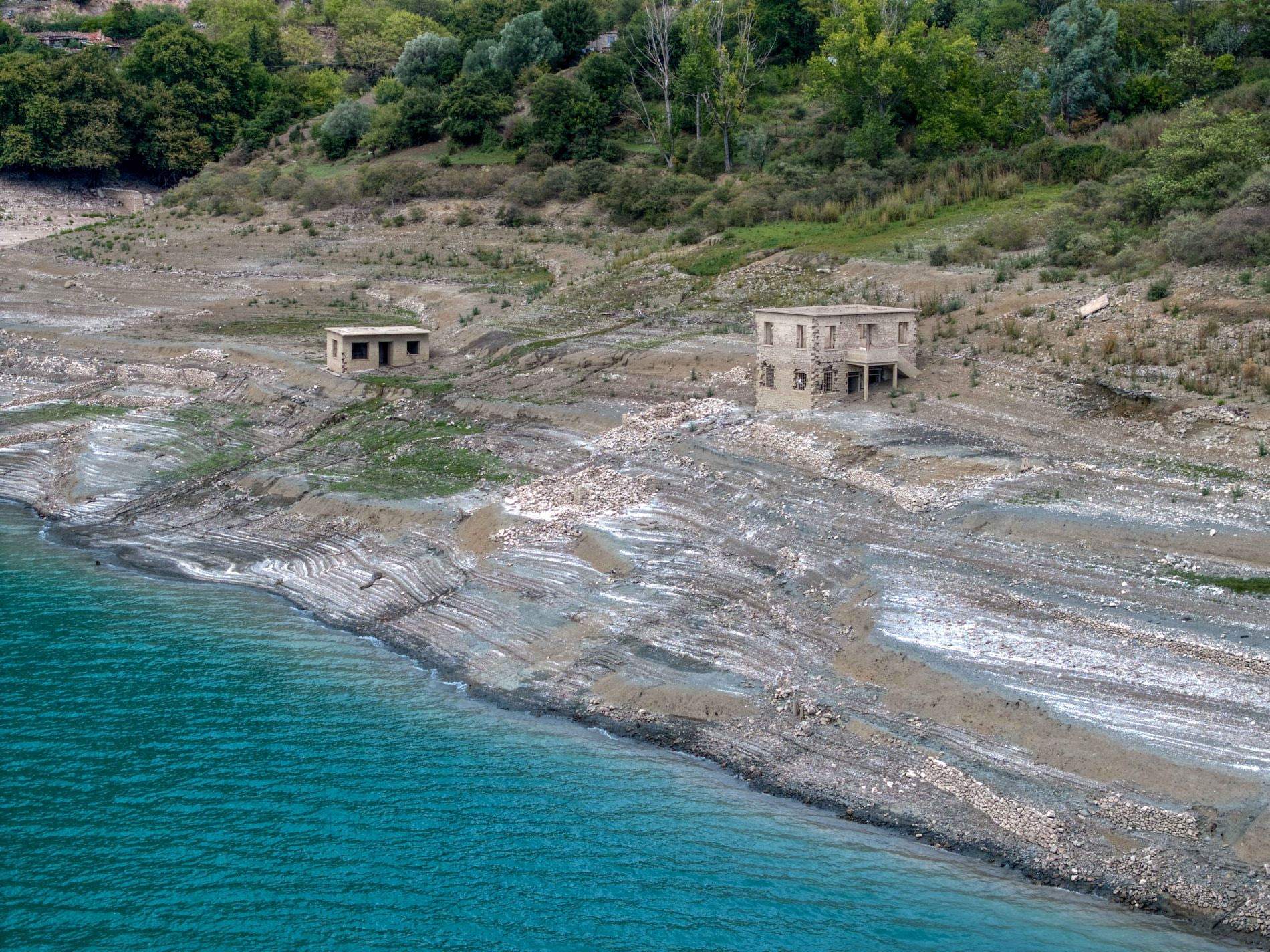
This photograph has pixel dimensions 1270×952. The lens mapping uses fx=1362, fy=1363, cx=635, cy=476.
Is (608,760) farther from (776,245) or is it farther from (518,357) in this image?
(776,245)

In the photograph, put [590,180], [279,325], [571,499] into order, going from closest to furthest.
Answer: [571,499]
[279,325]
[590,180]

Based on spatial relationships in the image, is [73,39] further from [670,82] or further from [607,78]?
[670,82]

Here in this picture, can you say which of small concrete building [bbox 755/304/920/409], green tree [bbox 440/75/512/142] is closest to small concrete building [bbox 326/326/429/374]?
small concrete building [bbox 755/304/920/409]

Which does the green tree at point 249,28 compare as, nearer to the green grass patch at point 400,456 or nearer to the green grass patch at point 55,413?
the green grass patch at point 55,413

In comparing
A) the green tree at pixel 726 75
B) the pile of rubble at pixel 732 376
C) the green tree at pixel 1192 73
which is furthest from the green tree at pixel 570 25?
the pile of rubble at pixel 732 376

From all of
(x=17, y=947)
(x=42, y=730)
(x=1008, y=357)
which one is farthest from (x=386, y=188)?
(x=17, y=947)

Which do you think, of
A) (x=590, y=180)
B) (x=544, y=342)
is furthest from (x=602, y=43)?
(x=544, y=342)
